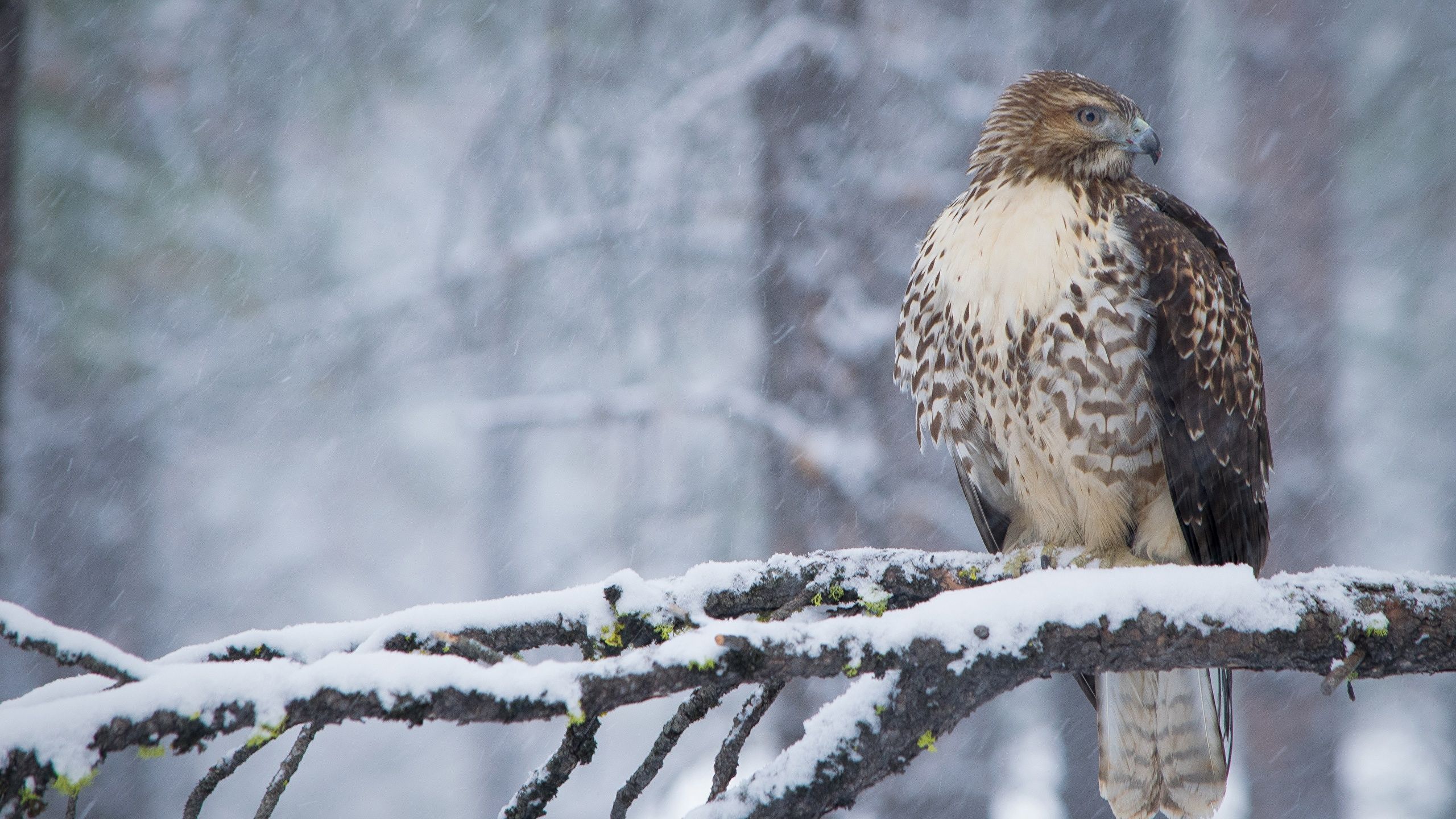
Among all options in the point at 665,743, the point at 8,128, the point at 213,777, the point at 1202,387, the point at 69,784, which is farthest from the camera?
the point at 8,128

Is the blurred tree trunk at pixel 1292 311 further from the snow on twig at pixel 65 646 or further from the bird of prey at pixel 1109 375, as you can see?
the snow on twig at pixel 65 646

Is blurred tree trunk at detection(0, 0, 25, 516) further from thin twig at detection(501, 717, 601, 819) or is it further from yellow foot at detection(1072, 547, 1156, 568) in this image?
yellow foot at detection(1072, 547, 1156, 568)

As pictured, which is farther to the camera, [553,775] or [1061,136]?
[1061,136]

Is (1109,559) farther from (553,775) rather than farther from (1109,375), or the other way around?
(553,775)

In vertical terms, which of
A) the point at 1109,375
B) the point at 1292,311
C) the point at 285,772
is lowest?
the point at 285,772

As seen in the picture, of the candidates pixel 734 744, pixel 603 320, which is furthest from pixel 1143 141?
pixel 603 320

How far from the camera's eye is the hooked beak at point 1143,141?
3.17 m

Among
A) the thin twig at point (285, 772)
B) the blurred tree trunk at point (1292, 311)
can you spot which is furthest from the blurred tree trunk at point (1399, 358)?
the thin twig at point (285, 772)

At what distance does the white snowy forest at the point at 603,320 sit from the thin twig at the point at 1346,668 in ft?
11.2

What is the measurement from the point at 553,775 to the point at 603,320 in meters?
8.48

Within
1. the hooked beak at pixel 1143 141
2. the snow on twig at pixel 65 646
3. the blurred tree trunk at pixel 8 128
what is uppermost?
the blurred tree trunk at pixel 8 128

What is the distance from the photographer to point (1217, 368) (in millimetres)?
3006

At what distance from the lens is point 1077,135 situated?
3.21m

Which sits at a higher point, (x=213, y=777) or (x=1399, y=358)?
(x=1399, y=358)
